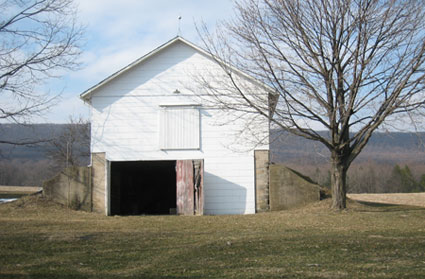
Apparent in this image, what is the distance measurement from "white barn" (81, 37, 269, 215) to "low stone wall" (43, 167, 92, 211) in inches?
14.2

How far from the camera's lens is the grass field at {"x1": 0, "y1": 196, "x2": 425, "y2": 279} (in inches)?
297

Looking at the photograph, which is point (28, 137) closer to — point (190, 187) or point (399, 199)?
point (190, 187)

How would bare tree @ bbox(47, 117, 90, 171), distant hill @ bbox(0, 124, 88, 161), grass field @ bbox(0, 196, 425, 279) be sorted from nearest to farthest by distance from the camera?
grass field @ bbox(0, 196, 425, 279) < distant hill @ bbox(0, 124, 88, 161) < bare tree @ bbox(47, 117, 90, 171)

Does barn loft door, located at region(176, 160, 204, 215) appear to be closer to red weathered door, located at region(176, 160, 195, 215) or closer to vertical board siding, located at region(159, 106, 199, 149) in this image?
red weathered door, located at region(176, 160, 195, 215)

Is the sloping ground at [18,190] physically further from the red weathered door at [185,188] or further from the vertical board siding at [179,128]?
the red weathered door at [185,188]

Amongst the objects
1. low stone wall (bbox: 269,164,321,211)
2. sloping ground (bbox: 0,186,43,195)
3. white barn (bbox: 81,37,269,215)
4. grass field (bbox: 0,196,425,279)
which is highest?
white barn (bbox: 81,37,269,215)

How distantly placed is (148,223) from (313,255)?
24.2ft

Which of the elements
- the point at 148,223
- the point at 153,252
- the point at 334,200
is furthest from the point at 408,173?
the point at 153,252

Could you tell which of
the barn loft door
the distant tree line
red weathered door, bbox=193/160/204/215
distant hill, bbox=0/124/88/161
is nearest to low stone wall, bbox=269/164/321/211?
red weathered door, bbox=193/160/204/215

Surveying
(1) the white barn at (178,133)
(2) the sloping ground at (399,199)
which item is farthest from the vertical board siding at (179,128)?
(2) the sloping ground at (399,199)

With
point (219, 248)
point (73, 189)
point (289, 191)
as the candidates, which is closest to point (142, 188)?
point (73, 189)

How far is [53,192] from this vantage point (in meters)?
20.1

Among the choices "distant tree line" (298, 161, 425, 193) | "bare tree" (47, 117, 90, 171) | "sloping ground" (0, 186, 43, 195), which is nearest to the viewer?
"sloping ground" (0, 186, 43, 195)

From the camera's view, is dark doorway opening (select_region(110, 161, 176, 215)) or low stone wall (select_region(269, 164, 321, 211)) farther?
dark doorway opening (select_region(110, 161, 176, 215))
